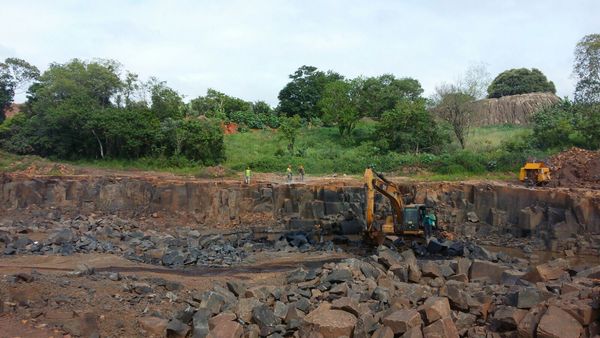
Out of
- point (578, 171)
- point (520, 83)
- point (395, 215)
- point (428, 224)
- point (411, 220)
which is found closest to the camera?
point (411, 220)

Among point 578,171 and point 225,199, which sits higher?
point 578,171

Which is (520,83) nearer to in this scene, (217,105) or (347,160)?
(347,160)

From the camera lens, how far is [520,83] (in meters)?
43.6

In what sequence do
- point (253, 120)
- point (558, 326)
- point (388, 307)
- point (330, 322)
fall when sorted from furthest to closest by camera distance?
point (253, 120)
point (388, 307)
point (330, 322)
point (558, 326)

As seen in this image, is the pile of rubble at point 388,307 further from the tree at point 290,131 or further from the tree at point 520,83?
the tree at point 520,83

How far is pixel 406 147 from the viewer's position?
33.0 m

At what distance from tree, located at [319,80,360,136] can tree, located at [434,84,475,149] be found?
6.59 meters

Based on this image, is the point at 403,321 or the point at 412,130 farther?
the point at 412,130

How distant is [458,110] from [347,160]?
343 inches

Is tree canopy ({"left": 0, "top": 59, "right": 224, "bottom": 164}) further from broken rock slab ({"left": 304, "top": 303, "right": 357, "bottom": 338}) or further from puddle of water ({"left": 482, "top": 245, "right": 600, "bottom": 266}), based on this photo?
broken rock slab ({"left": 304, "top": 303, "right": 357, "bottom": 338})

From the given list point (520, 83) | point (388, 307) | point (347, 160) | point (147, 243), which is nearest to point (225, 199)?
point (147, 243)

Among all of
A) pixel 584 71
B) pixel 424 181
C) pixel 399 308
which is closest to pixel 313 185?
pixel 424 181

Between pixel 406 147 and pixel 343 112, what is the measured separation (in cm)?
625

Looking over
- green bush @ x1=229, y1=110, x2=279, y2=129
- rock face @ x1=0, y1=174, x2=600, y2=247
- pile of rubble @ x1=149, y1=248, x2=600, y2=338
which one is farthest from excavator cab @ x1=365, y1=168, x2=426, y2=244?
green bush @ x1=229, y1=110, x2=279, y2=129
